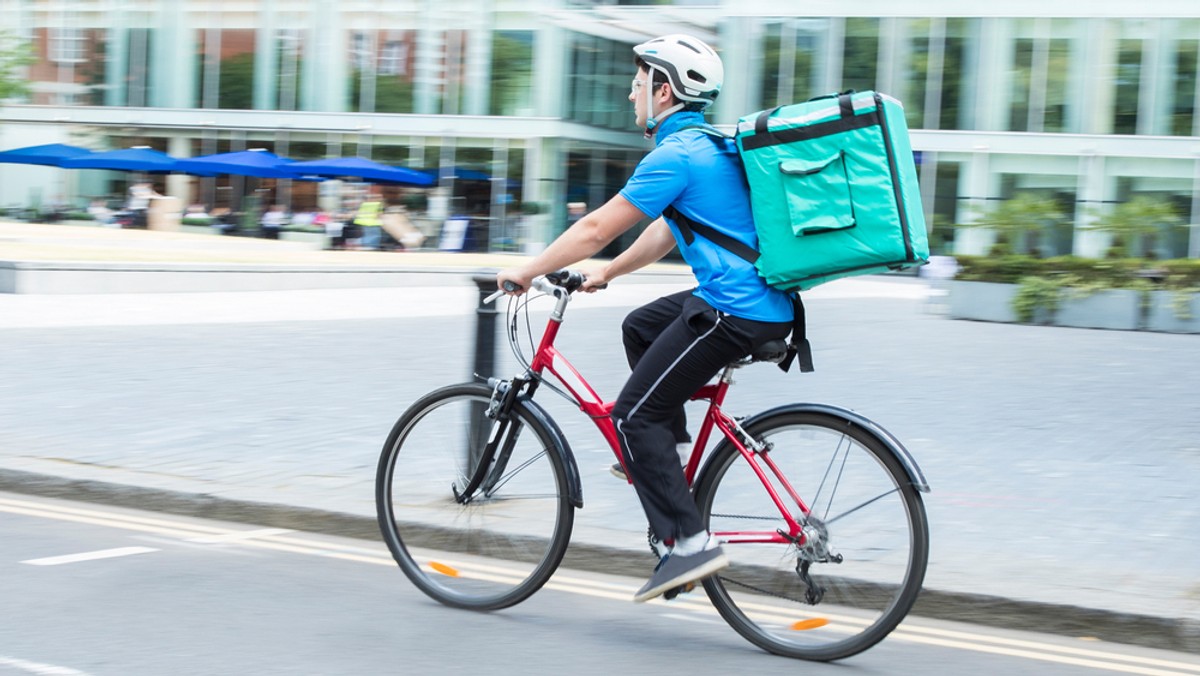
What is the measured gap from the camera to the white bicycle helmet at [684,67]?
418cm

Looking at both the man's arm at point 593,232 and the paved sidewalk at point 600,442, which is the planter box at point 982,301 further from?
the man's arm at point 593,232

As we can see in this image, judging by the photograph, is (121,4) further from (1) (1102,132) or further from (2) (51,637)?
(2) (51,637)

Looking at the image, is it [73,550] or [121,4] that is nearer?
[73,550]

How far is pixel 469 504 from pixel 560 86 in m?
34.0

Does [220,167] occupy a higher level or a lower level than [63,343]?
higher

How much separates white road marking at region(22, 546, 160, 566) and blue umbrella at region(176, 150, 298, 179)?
30.4m

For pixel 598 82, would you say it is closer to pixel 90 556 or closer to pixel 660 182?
pixel 90 556

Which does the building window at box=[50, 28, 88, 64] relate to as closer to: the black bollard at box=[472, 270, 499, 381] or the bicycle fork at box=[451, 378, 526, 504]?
the black bollard at box=[472, 270, 499, 381]

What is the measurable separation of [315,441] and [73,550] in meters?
2.22

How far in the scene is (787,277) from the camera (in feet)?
13.4

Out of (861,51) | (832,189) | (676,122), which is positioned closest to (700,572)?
(832,189)

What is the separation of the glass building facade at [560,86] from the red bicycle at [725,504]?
2759 centimetres

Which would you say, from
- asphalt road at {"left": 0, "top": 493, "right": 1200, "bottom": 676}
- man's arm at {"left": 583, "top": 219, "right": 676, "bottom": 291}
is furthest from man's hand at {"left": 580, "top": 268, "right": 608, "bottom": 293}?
asphalt road at {"left": 0, "top": 493, "right": 1200, "bottom": 676}

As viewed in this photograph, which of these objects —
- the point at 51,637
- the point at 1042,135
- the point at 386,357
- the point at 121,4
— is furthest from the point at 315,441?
the point at 121,4
